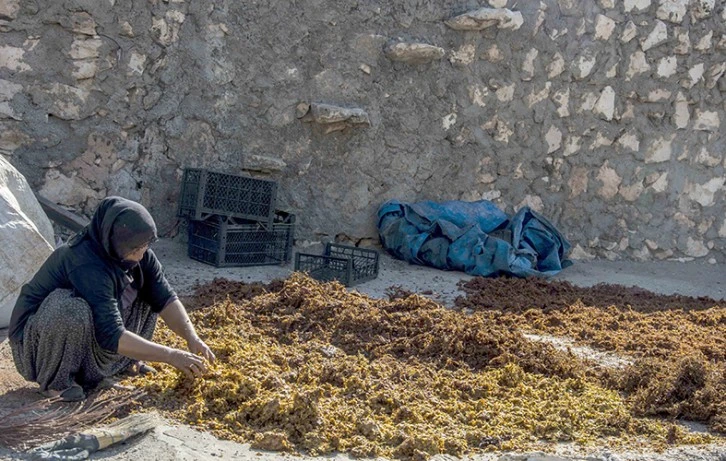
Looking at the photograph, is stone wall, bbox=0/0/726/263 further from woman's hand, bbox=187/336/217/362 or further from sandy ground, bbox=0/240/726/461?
woman's hand, bbox=187/336/217/362

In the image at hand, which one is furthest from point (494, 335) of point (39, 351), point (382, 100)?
point (382, 100)

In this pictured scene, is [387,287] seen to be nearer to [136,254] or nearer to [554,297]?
[554,297]

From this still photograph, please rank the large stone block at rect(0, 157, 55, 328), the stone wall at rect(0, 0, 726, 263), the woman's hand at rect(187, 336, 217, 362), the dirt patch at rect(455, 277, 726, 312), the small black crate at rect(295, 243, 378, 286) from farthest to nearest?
the stone wall at rect(0, 0, 726, 263) → the small black crate at rect(295, 243, 378, 286) → the dirt patch at rect(455, 277, 726, 312) → the large stone block at rect(0, 157, 55, 328) → the woman's hand at rect(187, 336, 217, 362)

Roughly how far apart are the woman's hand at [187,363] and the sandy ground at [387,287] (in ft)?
0.86

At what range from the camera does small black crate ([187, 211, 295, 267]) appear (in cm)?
689

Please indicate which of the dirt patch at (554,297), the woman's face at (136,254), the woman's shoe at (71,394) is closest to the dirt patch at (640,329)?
the dirt patch at (554,297)

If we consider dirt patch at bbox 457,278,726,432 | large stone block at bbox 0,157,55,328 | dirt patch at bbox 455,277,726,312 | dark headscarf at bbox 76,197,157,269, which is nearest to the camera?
dark headscarf at bbox 76,197,157,269

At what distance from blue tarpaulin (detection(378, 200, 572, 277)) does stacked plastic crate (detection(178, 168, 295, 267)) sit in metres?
0.98

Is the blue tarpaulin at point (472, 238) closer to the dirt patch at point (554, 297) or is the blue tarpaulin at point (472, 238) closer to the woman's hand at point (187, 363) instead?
the dirt patch at point (554, 297)

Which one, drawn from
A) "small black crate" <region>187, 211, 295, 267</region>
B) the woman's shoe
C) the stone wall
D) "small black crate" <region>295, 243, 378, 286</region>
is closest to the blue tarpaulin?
the stone wall

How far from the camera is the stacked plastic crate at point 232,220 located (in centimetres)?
688

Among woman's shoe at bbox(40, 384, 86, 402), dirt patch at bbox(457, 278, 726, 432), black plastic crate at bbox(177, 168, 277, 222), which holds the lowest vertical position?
woman's shoe at bbox(40, 384, 86, 402)

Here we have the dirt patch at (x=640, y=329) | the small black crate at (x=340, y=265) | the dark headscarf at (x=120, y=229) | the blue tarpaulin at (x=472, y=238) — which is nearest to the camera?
the dark headscarf at (x=120, y=229)

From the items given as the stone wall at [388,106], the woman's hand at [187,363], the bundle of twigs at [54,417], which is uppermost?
the stone wall at [388,106]
